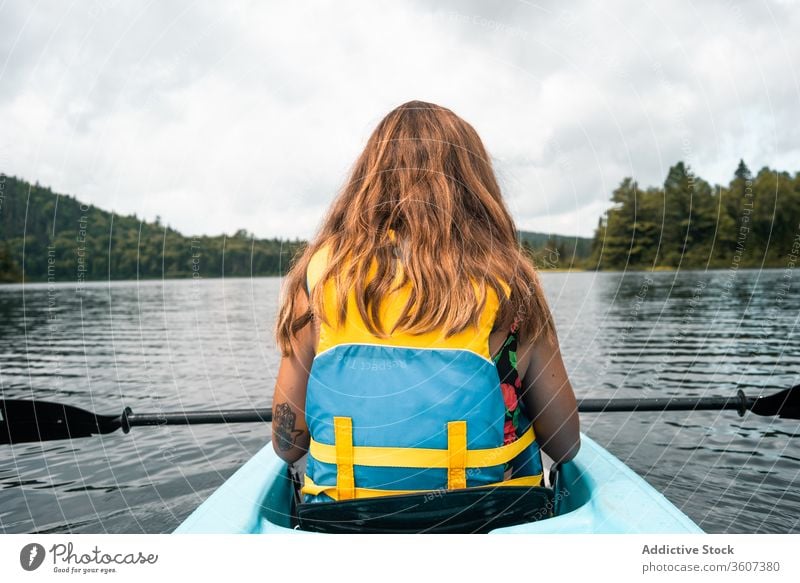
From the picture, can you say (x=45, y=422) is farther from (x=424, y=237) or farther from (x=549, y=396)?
(x=549, y=396)

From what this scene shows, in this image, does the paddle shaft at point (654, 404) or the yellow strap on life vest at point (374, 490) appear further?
the paddle shaft at point (654, 404)

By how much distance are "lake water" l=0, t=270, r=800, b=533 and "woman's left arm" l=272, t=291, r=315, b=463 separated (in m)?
1.28

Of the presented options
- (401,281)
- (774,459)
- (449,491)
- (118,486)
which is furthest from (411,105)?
(774,459)

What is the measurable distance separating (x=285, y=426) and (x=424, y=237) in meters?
0.82

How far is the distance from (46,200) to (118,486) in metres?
2.68

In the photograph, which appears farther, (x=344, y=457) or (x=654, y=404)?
(x=654, y=404)

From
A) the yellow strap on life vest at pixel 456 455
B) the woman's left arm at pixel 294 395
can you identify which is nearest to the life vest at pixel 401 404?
the yellow strap on life vest at pixel 456 455

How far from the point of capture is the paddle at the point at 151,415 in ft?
9.95

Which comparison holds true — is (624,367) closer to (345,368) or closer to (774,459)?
(774,459)

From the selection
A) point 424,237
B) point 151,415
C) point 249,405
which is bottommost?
point 249,405

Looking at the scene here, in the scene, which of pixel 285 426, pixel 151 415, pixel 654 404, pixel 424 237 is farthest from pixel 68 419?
pixel 654 404

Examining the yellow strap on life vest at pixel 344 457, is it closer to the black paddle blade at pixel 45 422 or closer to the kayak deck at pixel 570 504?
the kayak deck at pixel 570 504

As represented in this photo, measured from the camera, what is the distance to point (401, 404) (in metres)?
1.55

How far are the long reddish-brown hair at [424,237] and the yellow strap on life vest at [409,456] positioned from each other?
321mm
